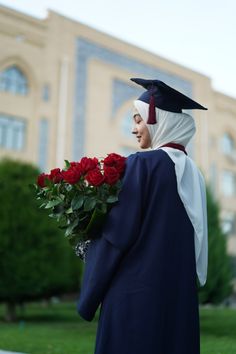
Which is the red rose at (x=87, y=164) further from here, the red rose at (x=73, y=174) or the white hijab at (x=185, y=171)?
the white hijab at (x=185, y=171)

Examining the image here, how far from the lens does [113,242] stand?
87.9 inches

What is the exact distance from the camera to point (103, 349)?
7.29 ft

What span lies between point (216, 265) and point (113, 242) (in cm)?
1122

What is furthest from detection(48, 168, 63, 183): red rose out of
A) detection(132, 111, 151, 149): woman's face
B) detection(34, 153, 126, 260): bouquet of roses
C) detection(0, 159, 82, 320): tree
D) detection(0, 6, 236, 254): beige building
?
detection(0, 6, 236, 254): beige building

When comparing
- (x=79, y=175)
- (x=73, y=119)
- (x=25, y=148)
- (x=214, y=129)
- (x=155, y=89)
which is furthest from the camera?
(x=214, y=129)

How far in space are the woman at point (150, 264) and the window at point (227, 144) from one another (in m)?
28.5

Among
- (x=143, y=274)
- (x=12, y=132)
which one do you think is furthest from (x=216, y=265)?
(x=12, y=132)

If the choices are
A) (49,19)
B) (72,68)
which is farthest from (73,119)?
(49,19)

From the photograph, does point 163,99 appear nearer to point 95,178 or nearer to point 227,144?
point 95,178

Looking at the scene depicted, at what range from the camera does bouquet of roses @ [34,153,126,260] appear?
91.9 inches

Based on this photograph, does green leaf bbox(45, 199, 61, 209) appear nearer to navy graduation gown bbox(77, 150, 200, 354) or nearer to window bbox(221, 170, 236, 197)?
navy graduation gown bbox(77, 150, 200, 354)

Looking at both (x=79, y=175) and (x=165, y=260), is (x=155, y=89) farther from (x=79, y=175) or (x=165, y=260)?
(x=165, y=260)

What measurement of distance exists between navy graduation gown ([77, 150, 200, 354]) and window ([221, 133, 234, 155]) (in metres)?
28.6

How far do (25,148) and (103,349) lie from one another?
19844mm
